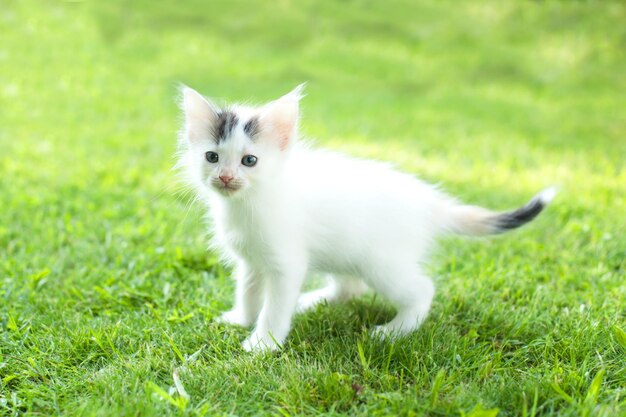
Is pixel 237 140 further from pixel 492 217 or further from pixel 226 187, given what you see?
pixel 492 217

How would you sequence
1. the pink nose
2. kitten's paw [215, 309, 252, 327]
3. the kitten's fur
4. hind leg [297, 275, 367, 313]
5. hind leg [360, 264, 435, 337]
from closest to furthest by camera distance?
the pink nose < the kitten's fur < hind leg [360, 264, 435, 337] < kitten's paw [215, 309, 252, 327] < hind leg [297, 275, 367, 313]

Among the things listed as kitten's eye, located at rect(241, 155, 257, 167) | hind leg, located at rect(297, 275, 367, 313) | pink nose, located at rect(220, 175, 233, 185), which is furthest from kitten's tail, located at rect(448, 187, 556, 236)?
pink nose, located at rect(220, 175, 233, 185)

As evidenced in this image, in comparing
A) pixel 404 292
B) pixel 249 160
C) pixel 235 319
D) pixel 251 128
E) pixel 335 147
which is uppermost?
pixel 251 128

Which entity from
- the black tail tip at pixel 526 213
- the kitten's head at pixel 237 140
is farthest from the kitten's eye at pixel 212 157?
the black tail tip at pixel 526 213

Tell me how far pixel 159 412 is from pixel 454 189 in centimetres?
364

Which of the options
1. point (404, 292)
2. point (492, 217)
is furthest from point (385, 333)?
point (492, 217)

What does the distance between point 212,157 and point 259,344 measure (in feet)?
2.77

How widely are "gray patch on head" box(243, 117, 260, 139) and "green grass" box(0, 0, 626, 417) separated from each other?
944 millimetres

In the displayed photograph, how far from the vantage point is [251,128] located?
2844 mm

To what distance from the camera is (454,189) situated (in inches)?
215

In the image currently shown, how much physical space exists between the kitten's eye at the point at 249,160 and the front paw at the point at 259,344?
76 centimetres

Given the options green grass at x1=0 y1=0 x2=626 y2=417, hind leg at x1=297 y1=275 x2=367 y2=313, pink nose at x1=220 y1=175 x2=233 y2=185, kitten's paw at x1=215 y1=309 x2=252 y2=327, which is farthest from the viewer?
hind leg at x1=297 y1=275 x2=367 y2=313

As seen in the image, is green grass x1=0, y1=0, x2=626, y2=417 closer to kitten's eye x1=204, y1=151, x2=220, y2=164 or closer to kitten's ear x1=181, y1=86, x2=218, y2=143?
kitten's eye x1=204, y1=151, x2=220, y2=164

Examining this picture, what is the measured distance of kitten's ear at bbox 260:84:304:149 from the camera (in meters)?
2.87
